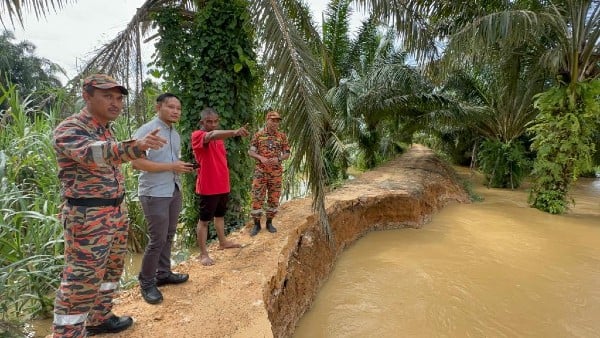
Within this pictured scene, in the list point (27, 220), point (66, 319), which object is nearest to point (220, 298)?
point (66, 319)

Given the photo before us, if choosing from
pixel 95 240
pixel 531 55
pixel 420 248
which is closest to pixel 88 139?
pixel 95 240

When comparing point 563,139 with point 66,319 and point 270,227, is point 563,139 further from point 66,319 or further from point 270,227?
point 66,319

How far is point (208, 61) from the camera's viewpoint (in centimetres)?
469

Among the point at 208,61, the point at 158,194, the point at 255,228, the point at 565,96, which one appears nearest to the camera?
the point at 158,194

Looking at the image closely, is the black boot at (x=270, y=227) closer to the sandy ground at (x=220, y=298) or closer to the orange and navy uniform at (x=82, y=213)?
the sandy ground at (x=220, y=298)

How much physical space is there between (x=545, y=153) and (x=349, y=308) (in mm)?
6417

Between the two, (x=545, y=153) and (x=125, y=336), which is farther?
(x=545, y=153)

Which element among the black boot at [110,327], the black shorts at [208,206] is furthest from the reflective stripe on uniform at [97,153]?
the black shorts at [208,206]

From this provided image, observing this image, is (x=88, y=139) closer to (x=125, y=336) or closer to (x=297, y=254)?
(x=125, y=336)

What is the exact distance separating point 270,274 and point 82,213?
171 centimetres

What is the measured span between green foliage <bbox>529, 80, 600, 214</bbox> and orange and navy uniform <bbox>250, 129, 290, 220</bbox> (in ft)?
20.9

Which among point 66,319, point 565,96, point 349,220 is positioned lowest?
point 349,220

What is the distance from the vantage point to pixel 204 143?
322 cm

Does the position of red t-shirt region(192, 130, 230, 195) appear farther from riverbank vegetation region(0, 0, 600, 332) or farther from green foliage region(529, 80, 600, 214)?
green foliage region(529, 80, 600, 214)
